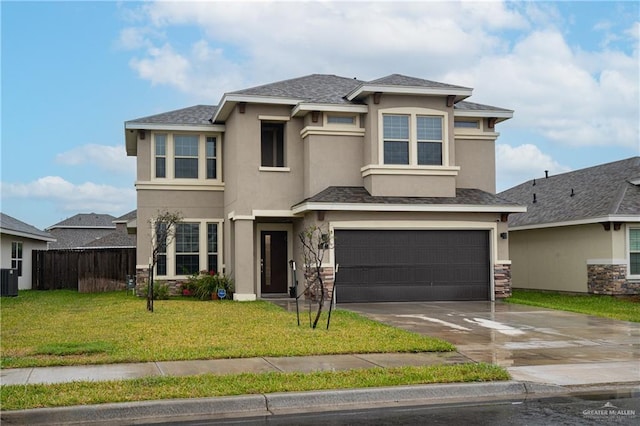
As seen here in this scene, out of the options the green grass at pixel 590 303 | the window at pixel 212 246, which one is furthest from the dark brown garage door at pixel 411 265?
the window at pixel 212 246

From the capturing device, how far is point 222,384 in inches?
341

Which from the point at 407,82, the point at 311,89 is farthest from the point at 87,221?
the point at 407,82

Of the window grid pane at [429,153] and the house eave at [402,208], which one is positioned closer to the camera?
the house eave at [402,208]

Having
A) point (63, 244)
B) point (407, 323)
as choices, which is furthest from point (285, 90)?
point (63, 244)

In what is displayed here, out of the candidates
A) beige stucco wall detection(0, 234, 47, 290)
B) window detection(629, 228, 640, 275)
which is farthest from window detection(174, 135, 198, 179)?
window detection(629, 228, 640, 275)

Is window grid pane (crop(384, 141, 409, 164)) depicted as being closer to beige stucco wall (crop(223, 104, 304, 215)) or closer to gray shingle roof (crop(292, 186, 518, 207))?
gray shingle roof (crop(292, 186, 518, 207))

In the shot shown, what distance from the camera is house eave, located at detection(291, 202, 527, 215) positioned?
19969 millimetres

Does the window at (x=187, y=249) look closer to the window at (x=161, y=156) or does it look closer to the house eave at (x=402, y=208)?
the window at (x=161, y=156)

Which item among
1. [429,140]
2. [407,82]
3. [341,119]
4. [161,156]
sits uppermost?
[407,82]

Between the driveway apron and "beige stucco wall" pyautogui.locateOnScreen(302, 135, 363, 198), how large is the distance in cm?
397

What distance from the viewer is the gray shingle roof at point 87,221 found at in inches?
2584

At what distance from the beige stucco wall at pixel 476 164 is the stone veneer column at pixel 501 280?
3.00m

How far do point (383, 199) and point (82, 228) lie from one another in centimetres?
5113

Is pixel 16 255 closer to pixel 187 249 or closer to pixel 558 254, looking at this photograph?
pixel 187 249
